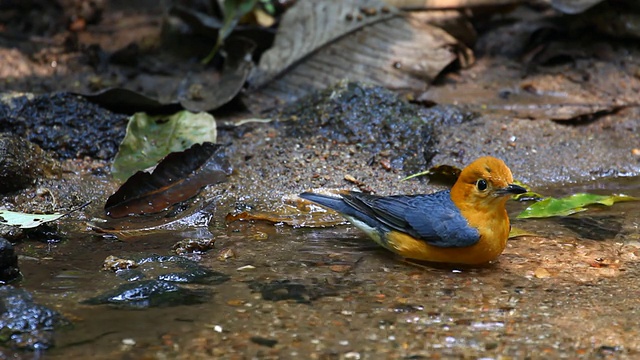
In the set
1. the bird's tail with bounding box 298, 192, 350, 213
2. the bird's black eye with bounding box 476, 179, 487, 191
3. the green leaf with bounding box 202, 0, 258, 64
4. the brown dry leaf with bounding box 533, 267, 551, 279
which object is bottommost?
the brown dry leaf with bounding box 533, 267, 551, 279

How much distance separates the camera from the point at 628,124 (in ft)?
22.7

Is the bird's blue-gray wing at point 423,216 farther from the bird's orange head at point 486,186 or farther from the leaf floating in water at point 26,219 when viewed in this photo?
the leaf floating in water at point 26,219

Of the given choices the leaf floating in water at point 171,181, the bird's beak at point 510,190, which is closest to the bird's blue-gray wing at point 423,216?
the bird's beak at point 510,190

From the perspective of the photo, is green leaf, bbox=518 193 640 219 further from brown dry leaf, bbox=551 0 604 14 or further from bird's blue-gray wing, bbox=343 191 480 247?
brown dry leaf, bbox=551 0 604 14

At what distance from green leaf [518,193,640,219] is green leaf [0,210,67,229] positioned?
2902 millimetres

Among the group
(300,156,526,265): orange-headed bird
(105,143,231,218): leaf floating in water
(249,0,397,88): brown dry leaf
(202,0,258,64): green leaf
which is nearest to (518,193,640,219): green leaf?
(300,156,526,265): orange-headed bird

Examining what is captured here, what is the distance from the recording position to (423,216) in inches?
191

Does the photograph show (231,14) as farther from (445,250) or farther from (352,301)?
(352,301)

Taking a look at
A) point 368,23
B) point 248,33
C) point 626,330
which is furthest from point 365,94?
point 626,330

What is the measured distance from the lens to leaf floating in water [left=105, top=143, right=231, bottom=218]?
211 inches

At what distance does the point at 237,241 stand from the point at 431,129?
227 centimetres

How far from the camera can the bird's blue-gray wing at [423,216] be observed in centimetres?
466

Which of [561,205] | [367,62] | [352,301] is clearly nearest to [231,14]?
[367,62]

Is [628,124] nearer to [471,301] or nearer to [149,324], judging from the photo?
[471,301]
